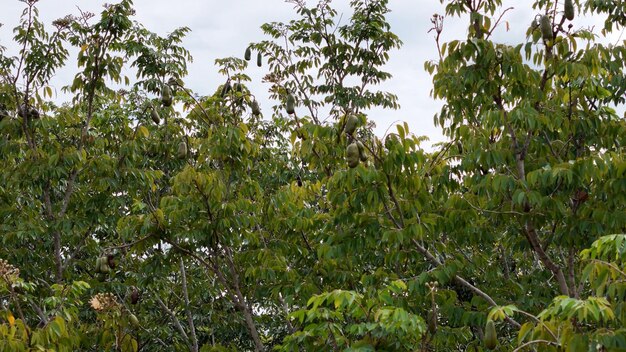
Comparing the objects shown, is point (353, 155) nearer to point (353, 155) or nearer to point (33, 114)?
point (353, 155)

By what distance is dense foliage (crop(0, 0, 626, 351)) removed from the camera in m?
5.20

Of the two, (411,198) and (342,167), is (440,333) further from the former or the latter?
(342,167)

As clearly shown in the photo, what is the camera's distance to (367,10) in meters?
10.5

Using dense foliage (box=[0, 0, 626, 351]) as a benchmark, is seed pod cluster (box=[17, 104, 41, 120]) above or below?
above

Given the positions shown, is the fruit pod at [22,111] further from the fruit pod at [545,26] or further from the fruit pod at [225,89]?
the fruit pod at [545,26]

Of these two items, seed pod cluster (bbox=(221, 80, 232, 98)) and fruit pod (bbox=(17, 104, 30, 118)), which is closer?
seed pod cluster (bbox=(221, 80, 232, 98))

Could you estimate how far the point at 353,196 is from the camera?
5.68 m

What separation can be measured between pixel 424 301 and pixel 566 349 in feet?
9.38

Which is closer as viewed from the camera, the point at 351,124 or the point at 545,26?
the point at 351,124

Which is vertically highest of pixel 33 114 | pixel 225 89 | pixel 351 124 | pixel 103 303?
pixel 33 114

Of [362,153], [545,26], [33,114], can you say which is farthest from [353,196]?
[33,114]

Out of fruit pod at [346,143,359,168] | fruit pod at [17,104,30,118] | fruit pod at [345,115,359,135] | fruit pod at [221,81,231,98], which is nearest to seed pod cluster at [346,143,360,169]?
fruit pod at [346,143,359,168]

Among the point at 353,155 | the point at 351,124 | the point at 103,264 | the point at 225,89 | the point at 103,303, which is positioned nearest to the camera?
the point at 353,155

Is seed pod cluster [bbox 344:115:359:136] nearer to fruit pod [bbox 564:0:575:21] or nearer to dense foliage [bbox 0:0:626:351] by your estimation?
dense foliage [bbox 0:0:626:351]
